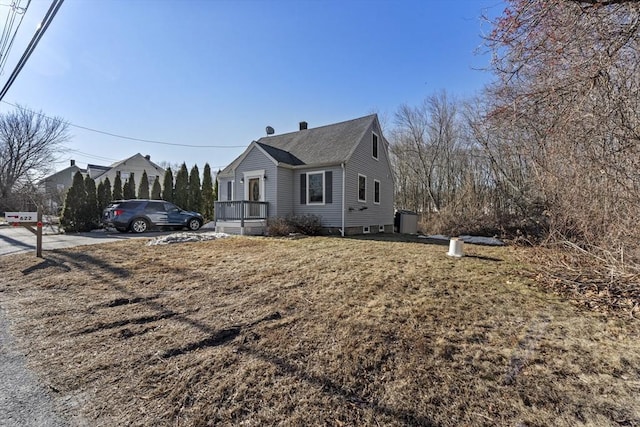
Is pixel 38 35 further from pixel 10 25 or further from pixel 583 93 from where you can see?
pixel 583 93

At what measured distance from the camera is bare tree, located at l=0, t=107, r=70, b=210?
28.7 meters

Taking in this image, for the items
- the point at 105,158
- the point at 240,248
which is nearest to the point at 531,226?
the point at 240,248

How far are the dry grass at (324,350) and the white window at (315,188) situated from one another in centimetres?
754

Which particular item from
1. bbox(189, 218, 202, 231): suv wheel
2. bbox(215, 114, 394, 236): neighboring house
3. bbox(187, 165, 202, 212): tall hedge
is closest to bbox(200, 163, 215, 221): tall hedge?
bbox(187, 165, 202, 212): tall hedge

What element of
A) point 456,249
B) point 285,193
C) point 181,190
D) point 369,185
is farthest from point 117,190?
point 456,249

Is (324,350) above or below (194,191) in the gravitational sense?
below

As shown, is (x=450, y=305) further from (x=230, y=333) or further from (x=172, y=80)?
(x=172, y=80)

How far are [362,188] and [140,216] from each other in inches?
403

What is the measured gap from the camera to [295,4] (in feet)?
27.0

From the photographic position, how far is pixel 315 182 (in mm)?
12664

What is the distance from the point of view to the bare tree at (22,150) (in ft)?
94.1

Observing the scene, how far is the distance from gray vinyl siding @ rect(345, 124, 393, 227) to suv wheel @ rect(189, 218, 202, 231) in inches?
325

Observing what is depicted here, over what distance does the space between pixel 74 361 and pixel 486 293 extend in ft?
16.2

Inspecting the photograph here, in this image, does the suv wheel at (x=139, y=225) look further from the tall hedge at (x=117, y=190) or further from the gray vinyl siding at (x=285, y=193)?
the gray vinyl siding at (x=285, y=193)
